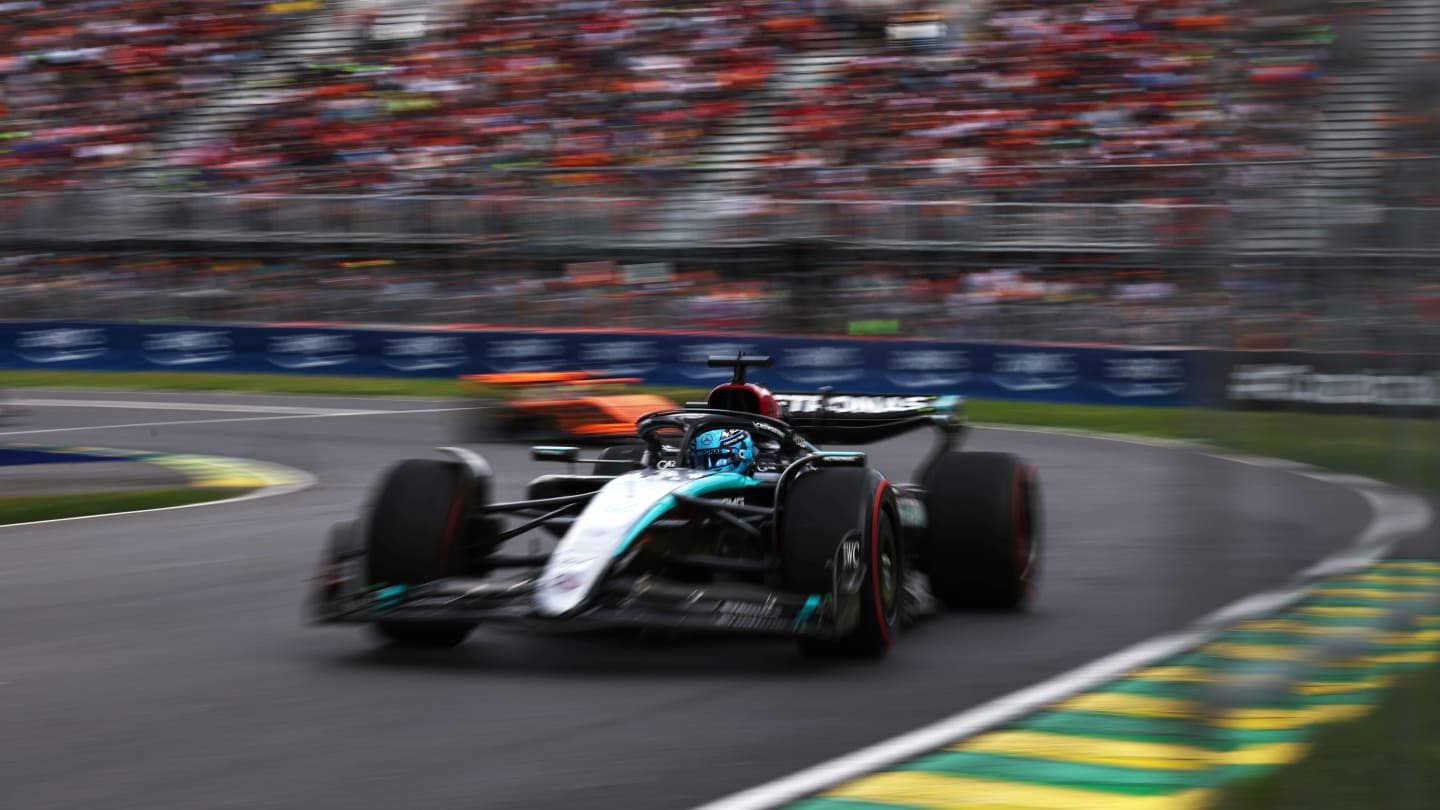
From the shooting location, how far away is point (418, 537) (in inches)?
273

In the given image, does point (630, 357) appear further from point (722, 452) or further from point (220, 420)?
point (722, 452)

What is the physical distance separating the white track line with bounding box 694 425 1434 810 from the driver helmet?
165 centimetres

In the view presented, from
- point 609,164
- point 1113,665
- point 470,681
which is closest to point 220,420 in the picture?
point 609,164

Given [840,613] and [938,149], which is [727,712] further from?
[938,149]

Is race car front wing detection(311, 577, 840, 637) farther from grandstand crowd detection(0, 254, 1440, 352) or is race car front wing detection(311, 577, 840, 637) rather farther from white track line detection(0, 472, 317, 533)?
grandstand crowd detection(0, 254, 1440, 352)

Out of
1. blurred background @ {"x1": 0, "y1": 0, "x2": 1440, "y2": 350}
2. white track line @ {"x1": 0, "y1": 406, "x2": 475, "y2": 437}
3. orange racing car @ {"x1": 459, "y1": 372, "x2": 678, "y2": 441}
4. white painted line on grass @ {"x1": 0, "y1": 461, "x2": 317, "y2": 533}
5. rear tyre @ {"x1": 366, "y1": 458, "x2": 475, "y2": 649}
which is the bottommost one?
white track line @ {"x1": 0, "y1": 406, "x2": 475, "y2": 437}

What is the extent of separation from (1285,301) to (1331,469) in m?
0.43

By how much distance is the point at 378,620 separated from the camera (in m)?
6.68

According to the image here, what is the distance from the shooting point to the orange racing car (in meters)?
15.6

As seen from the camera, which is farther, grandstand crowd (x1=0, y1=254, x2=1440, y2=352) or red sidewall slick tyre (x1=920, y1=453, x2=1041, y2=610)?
grandstand crowd (x1=0, y1=254, x2=1440, y2=352)

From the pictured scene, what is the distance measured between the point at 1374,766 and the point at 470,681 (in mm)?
3519

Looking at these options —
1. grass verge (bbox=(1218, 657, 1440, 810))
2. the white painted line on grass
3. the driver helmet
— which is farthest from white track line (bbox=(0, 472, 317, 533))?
grass verge (bbox=(1218, 657, 1440, 810))

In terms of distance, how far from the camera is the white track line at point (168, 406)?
19.8 meters

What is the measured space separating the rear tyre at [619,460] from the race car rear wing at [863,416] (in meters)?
0.94
